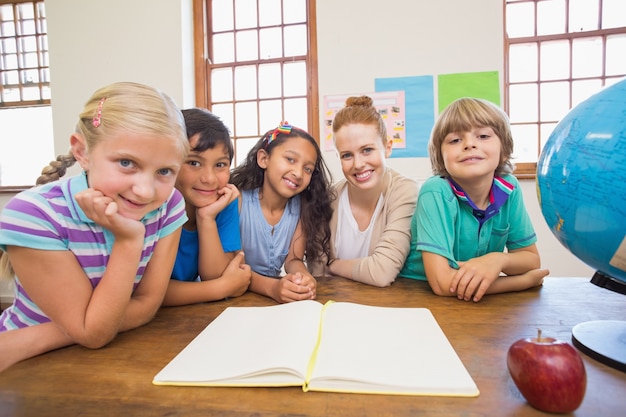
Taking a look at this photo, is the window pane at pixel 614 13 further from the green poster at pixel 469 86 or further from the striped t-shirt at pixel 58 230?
the striped t-shirt at pixel 58 230

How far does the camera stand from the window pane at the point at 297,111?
121 inches

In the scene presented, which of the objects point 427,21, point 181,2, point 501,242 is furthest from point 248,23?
point 501,242

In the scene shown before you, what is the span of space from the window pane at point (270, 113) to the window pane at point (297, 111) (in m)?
0.07

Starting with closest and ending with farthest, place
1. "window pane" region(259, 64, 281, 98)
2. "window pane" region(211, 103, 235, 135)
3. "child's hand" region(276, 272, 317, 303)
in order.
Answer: "child's hand" region(276, 272, 317, 303)
"window pane" region(259, 64, 281, 98)
"window pane" region(211, 103, 235, 135)

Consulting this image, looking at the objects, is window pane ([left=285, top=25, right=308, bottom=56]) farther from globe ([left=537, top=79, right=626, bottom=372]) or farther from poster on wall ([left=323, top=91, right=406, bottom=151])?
globe ([left=537, top=79, right=626, bottom=372])

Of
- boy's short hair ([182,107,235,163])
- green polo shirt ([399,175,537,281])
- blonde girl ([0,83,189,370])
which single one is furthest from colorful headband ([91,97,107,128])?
green polo shirt ([399,175,537,281])

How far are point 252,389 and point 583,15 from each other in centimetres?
347

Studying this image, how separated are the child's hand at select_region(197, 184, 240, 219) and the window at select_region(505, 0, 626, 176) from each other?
7.86 feet

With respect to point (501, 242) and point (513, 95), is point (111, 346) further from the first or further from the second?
point (513, 95)

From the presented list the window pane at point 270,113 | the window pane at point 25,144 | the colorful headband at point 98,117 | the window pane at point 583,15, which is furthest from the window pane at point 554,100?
the window pane at point 25,144

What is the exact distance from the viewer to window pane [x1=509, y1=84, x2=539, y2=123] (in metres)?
2.78

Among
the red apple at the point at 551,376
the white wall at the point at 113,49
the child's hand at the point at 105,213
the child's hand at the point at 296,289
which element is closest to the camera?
the red apple at the point at 551,376

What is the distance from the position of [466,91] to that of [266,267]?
2105 millimetres

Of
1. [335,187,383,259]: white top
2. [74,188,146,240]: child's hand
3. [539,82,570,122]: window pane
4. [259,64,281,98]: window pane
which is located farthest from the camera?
[259,64,281,98]: window pane
